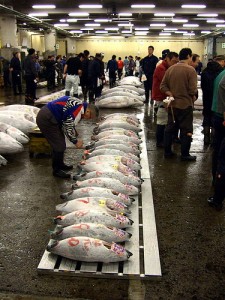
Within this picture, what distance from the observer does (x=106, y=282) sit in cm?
283

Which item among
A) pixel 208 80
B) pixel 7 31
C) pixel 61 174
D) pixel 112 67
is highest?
pixel 7 31

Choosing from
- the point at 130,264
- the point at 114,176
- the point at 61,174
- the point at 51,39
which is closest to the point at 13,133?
the point at 61,174

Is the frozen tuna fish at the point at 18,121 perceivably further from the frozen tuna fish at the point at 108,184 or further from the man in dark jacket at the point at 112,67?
the man in dark jacket at the point at 112,67

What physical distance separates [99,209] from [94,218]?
141mm

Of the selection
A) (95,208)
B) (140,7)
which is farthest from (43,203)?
(140,7)

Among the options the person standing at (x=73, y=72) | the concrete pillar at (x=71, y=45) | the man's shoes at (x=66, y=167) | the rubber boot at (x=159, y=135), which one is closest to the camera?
the man's shoes at (x=66, y=167)

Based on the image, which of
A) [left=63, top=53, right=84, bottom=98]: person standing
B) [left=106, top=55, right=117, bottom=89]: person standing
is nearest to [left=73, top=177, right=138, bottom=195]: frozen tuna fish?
[left=63, top=53, right=84, bottom=98]: person standing

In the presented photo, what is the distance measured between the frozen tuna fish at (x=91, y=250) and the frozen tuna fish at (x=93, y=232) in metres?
0.09

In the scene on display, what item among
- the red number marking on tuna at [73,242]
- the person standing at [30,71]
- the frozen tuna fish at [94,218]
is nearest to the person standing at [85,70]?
the person standing at [30,71]

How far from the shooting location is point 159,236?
3.61m

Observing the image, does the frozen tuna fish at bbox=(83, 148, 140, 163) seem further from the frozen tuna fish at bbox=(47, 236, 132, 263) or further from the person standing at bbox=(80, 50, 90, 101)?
the person standing at bbox=(80, 50, 90, 101)

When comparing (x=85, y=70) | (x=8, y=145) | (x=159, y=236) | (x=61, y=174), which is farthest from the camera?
(x=85, y=70)

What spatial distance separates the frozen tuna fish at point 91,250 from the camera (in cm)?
292

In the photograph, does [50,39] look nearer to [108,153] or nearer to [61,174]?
[61,174]
